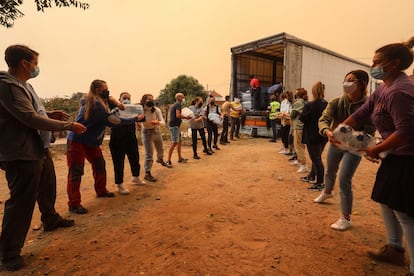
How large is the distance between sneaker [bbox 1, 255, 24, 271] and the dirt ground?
5 centimetres

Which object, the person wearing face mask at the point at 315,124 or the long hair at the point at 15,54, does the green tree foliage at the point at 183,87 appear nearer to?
the person wearing face mask at the point at 315,124

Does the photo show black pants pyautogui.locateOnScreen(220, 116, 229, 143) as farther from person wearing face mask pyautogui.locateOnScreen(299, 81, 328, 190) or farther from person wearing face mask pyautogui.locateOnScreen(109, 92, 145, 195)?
person wearing face mask pyautogui.locateOnScreen(109, 92, 145, 195)

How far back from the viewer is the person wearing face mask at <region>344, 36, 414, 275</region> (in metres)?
1.83

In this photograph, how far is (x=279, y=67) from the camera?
15.4 metres

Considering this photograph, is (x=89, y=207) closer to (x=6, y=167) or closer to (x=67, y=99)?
(x=6, y=167)

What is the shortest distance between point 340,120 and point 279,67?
13.2 metres

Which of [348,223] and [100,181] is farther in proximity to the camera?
[100,181]

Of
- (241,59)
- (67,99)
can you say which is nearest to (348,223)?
(241,59)

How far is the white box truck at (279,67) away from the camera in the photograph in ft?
33.6

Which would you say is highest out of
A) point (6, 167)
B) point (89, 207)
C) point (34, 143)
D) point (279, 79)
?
point (279, 79)

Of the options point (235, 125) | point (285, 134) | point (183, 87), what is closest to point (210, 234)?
point (285, 134)

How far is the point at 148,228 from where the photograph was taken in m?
3.09

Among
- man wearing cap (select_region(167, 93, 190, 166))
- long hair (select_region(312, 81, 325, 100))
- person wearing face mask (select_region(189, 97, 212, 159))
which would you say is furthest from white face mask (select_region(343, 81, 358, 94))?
person wearing face mask (select_region(189, 97, 212, 159))

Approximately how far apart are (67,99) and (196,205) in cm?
1434
